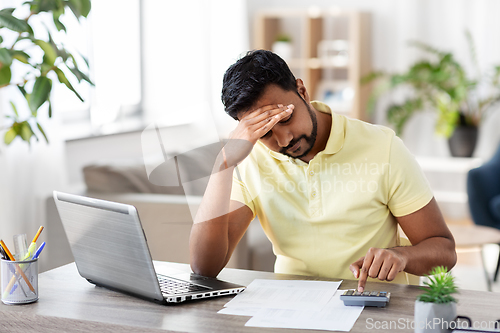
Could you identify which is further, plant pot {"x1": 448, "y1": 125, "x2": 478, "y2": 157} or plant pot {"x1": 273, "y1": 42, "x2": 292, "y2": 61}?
plant pot {"x1": 273, "y1": 42, "x2": 292, "y2": 61}

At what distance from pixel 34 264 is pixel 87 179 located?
144 cm

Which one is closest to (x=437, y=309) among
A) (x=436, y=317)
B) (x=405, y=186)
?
(x=436, y=317)

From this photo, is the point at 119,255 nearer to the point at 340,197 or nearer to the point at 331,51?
the point at 340,197

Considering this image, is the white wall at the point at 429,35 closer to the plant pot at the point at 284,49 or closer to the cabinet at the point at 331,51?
the cabinet at the point at 331,51

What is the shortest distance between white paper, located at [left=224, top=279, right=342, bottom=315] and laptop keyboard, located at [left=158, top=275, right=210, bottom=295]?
92mm

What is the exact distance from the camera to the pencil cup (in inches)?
42.4

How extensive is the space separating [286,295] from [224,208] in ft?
0.89

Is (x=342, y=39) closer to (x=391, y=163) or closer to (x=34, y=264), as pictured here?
(x=391, y=163)

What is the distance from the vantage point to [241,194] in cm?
137

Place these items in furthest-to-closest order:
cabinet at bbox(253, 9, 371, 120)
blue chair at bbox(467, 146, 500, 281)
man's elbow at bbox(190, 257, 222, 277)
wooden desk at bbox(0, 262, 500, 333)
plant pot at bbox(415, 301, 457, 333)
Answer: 1. cabinet at bbox(253, 9, 371, 120)
2. blue chair at bbox(467, 146, 500, 281)
3. man's elbow at bbox(190, 257, 222, 277)
4. wooden desk at bbox(0, 262, 500, 333)
5. plant pot at bbox(415, 301, 457, 333)

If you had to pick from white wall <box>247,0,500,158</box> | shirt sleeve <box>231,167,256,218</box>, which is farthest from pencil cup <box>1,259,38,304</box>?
white wall <box>247,0,500,158</box>

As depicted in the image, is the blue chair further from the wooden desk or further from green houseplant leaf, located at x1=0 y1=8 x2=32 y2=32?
green houseplant leaf, located at x1=0 y1=8 x2=32 y2=32

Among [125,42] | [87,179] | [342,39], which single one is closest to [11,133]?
[87,179]

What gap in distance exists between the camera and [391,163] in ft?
4.22
